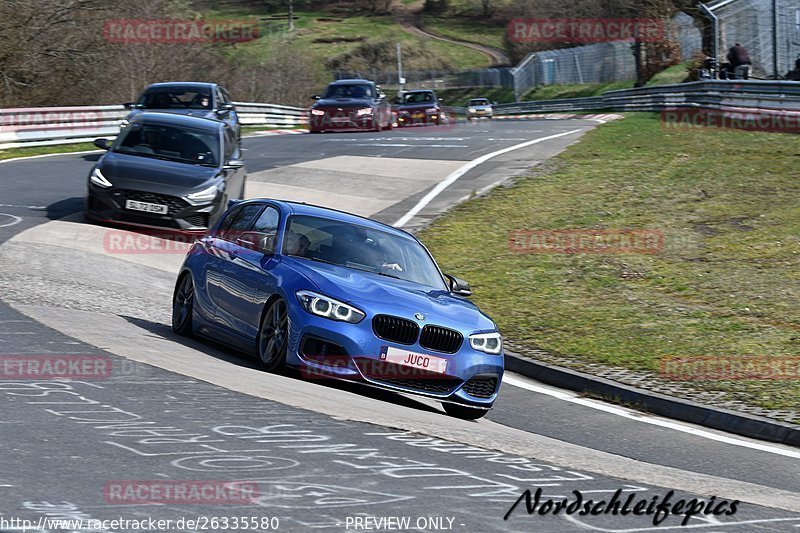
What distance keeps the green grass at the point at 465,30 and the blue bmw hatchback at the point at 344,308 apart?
350 feet

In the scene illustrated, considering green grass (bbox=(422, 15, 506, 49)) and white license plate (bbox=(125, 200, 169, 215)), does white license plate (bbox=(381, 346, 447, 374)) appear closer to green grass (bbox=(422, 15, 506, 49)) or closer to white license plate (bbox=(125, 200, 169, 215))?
white license plate (bbox=(125, 200, 169, 215))

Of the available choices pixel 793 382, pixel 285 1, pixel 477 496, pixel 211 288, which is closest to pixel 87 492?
pixel 477 496

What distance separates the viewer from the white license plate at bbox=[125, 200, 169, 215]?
1686 centimetres

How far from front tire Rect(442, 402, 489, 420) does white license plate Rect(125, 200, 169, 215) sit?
8215mm

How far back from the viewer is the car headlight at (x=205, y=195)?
17.0m

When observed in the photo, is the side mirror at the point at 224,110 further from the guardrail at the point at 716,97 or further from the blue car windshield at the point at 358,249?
the blue car windshield at the point at 358,249

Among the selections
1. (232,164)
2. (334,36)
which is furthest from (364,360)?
(334,36)

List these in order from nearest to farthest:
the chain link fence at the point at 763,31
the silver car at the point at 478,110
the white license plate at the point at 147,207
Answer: the white license plate at the point at 147,207 → the chain link fence at the point at 763,31 → the silver car at the point at 478,110

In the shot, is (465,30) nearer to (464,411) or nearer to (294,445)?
(464,411)

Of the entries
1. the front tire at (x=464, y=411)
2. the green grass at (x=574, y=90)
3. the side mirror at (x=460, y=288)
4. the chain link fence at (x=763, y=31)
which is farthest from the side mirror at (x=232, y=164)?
the green grass at (x=574, y=90)

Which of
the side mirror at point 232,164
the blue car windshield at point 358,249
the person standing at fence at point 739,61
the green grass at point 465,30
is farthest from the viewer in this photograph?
the green grass at point 465,30

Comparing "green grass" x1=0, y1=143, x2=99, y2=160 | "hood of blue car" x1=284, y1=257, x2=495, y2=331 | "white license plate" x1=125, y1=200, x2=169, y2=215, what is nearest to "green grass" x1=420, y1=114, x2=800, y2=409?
"hood of blue car" x1=284, y1=257, x2=495, y2=331

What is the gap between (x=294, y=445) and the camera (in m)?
6.80

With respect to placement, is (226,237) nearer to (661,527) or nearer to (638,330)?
(638,330)
